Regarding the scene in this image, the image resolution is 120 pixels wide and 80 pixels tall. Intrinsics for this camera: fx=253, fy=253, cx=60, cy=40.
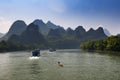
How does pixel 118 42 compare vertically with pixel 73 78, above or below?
above

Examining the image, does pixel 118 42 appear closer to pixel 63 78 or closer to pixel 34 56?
pixel 34 56

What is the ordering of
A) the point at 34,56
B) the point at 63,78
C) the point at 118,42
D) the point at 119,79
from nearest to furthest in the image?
the point at 119,79 → the point at 63,78 → the point at 34,56 → the point at 118,42

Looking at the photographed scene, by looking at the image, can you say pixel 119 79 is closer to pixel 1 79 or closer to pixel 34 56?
pixel 1 79

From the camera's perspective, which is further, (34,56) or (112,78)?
(34,56)

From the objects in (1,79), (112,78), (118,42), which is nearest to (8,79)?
(1,79)

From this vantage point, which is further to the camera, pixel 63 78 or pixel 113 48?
pixel 113 48

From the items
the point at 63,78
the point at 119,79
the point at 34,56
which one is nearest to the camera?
the point at 119,79

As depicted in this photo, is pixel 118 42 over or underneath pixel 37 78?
over

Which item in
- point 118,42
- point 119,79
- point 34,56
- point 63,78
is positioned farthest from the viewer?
point 118,42

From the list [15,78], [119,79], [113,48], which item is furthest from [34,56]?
[119,79]
